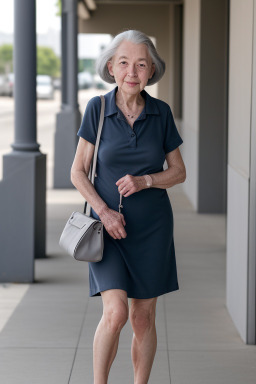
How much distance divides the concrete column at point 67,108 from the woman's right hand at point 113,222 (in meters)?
10.7

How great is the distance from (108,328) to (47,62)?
371ft

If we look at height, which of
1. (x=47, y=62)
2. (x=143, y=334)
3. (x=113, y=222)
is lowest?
(x=143, y=334)

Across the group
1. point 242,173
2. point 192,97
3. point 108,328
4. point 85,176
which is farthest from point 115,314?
point 192,97

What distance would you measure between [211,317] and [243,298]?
70 centimetres

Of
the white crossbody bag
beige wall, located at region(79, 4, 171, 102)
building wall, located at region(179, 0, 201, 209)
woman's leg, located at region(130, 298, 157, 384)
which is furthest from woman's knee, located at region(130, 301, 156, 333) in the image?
beige wall, located at region(79, 4, 171, 102)

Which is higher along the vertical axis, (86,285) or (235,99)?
(235,99)

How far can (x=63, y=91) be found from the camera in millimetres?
16438

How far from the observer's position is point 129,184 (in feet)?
12.5

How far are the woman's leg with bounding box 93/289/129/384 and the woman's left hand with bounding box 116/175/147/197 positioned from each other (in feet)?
1.50

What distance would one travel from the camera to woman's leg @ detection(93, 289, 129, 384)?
3.86 meters

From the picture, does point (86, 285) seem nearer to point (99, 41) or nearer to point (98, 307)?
point (98, 307)

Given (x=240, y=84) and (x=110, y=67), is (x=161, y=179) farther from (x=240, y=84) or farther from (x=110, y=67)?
(x=240, y=84)

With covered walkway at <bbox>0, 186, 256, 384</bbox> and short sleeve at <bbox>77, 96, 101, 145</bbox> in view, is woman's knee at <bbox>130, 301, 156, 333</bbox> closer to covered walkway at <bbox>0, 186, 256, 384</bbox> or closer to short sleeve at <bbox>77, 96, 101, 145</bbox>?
covered walkway at <bbox>0, 186, 256, 384</bbox>

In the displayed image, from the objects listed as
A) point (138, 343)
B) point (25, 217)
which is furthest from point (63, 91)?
point (138, 343)
